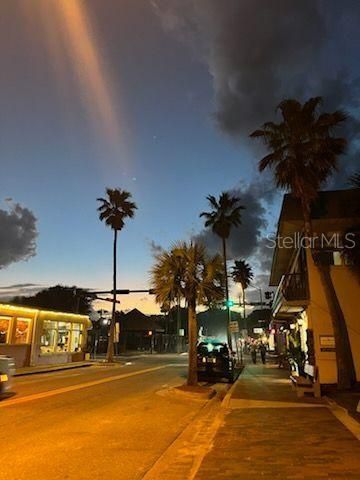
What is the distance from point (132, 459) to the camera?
21.6 feet

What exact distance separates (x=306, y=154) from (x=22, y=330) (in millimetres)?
21933

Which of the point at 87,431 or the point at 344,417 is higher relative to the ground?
the point at 344,417

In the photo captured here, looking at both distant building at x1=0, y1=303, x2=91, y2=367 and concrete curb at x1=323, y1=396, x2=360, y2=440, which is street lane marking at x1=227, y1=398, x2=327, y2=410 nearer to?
concrete curb at x1=323, y1=396, x2=360, y2=440

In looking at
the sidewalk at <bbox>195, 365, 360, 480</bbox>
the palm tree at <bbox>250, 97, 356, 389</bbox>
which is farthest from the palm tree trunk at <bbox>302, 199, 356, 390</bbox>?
the sidewalk at <bbox>195, 365, 360, 480</bbox>

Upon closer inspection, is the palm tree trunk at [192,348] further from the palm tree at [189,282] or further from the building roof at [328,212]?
the building roof at [328,212]

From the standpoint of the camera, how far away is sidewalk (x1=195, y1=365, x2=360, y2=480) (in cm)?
564

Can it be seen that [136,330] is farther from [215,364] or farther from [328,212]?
[328,212]

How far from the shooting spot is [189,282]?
15.9 m

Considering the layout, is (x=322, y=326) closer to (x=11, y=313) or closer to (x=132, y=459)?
(x=132, y=459)

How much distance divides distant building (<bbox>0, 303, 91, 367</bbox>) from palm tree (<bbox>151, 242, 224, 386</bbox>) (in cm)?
1500

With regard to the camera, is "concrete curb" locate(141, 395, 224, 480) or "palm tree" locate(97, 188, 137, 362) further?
"palm tree" locate(97, 188, 137, 362)

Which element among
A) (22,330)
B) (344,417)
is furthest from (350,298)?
(22,330)

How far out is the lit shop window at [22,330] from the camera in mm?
28094

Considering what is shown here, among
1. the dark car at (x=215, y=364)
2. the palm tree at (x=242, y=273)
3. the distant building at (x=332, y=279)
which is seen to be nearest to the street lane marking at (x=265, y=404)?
the distant building at (x=332, y=279)
